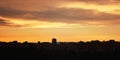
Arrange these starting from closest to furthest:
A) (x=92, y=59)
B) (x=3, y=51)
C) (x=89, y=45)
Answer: (x=92, y=59) → (x=3, y=51) → (x=89, y=45)

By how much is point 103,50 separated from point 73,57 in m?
3.55

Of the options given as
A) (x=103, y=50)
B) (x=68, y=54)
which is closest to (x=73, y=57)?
(x=68, y=54)

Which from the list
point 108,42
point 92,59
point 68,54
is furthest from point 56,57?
point 108,42

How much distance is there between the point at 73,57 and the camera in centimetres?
3734

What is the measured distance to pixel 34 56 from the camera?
37.5m

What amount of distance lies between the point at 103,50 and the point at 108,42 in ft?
25.9

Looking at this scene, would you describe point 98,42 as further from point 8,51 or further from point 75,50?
point 8,51

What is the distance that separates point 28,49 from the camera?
127ft

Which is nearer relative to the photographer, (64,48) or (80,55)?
(80,55)

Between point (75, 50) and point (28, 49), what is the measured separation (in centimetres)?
513

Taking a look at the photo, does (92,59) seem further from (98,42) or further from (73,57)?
(98,42)

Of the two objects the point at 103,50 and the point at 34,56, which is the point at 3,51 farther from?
the point at 103,50

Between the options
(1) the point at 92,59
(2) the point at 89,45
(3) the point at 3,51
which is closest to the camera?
(1) the point at 92,59

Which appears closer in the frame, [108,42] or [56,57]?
[56,57]
